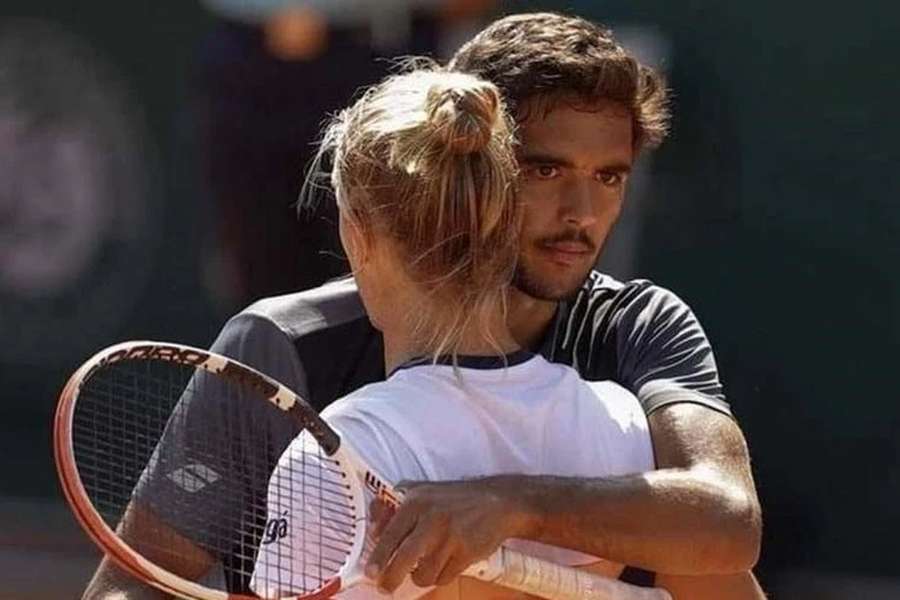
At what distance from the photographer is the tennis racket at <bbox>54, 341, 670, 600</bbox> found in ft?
6.79

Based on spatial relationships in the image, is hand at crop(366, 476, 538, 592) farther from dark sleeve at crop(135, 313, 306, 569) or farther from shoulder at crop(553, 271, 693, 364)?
shoulder at crop(553, 271, 693, 364)

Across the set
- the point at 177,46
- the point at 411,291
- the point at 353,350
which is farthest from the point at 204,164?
the point at 411,291

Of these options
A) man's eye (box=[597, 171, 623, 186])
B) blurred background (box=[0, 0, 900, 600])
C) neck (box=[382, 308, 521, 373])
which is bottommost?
blurred background (box=[0, 0, 900, 600])

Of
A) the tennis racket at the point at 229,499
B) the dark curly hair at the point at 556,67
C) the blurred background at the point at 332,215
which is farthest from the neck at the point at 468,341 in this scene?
the blurred background at the point at 332,215

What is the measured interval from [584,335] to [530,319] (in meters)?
0.07

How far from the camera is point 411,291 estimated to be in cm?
217

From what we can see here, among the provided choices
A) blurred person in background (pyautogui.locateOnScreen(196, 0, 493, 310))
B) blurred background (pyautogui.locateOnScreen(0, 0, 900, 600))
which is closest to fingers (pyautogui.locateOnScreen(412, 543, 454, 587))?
blurred background (pyautogui.locateOnScreen(0, 0, 900, 600))

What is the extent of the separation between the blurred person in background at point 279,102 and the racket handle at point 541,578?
216 centimetres

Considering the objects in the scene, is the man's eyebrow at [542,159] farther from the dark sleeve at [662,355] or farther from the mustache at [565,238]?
the dark sleeve at [662,355]

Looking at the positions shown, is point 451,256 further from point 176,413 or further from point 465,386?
point 176,413

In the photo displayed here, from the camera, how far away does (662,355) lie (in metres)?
2.57

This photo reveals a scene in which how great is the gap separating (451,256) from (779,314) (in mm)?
2174

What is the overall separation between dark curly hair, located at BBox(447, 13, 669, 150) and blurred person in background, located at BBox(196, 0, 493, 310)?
5.14 feet

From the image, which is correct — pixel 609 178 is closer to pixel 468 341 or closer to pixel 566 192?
pixel 566 192
